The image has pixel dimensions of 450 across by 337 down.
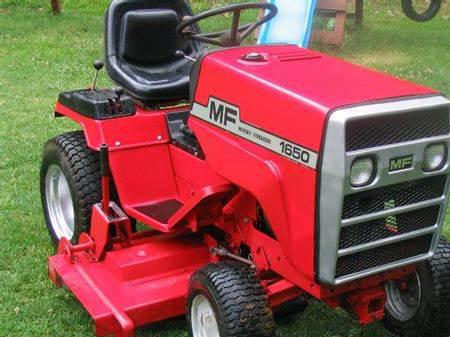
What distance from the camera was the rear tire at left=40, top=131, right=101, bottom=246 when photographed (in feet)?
12.5

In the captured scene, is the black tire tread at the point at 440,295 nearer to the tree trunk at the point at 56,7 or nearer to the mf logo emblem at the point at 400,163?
the mf logo emblem at the point at 400,163

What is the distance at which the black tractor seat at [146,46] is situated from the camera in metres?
3.94

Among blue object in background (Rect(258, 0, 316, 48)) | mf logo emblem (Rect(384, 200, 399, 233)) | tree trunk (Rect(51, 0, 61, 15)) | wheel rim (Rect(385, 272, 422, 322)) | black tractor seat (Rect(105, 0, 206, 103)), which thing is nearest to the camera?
mf logo emblem (Rect(384, 200, 399, 233))

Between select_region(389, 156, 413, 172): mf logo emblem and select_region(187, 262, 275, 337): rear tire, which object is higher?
select_region(389, 156, 413, 172): mf logo emblem

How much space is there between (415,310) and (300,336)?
53 centimetres

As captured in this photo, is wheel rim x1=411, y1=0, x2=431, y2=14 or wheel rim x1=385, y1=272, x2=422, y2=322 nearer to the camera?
wheel rim x1=385, y1=272, x2=422, y2=322

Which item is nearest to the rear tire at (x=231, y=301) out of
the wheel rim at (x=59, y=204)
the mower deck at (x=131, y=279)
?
the mower deck at (x=131, y=279)

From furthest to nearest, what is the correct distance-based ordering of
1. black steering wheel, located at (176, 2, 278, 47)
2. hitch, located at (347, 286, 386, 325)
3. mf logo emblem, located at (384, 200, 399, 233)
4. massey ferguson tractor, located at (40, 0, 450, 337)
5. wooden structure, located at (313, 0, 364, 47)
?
wooden structure, located at (313, 0, 364, 47), black steering wheel, located at (176, 2, 278, 47), hitch, located at (347, 286, 386, 325), mf logo emblem, located at (384, 200, 399, 233), massey ferguson tractor, located at (40, 0, 450, 337)

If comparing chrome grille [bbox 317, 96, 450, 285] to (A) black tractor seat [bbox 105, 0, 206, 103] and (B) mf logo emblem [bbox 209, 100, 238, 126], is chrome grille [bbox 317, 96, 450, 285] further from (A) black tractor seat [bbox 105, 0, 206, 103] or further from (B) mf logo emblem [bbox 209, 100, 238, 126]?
(A) black tractor seat [bbox 105, 0, 206, 103]

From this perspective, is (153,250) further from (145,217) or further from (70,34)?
(70,34)

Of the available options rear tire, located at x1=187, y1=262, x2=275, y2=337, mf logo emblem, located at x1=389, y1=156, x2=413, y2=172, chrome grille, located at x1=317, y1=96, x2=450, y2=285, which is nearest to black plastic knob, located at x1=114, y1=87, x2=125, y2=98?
rear tire, located at x1=187, y1=262, x2=275, y2=337

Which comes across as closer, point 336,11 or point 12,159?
point 12,159

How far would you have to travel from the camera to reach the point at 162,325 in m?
3.51

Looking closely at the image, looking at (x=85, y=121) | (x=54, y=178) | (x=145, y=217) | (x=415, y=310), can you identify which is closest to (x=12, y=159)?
(x=54, y=178)
